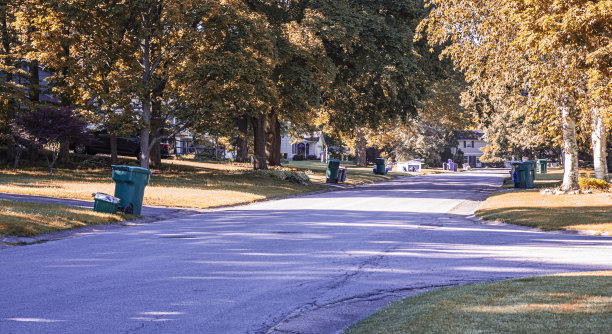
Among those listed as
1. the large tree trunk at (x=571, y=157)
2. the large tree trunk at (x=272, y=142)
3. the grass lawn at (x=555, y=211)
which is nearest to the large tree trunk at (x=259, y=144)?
the large tree trunk at (x=272, y=142)

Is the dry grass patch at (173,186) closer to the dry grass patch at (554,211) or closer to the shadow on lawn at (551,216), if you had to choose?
A: the dry grass patch at (554,211)

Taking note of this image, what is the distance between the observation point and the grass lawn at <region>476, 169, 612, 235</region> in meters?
15.2

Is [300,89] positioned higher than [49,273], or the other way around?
[300,89]

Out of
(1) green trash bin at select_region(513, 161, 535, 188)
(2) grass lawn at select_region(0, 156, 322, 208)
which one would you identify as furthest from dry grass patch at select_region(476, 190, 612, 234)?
(2) grass lawn at select_region(0, 156, 322, 208)

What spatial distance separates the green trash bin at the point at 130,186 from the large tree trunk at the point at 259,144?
18.7 meters

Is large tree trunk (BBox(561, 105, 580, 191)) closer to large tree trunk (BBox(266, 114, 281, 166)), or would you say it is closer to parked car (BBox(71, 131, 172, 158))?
large tree trunk (BBox(266, 114, 281, 166))

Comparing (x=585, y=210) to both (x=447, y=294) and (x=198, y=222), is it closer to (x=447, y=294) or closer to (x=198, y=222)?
(x=198, y=222)

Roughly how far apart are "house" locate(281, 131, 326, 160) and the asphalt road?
74.4m

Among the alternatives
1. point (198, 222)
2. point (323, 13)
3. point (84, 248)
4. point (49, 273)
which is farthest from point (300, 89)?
point (49, 273)

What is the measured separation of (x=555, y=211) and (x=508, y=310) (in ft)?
44.2

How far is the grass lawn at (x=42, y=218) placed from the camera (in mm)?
12758

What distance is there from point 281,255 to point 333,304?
3.47 meters

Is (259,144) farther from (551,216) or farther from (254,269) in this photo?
(254,269)

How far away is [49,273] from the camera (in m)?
8.55
